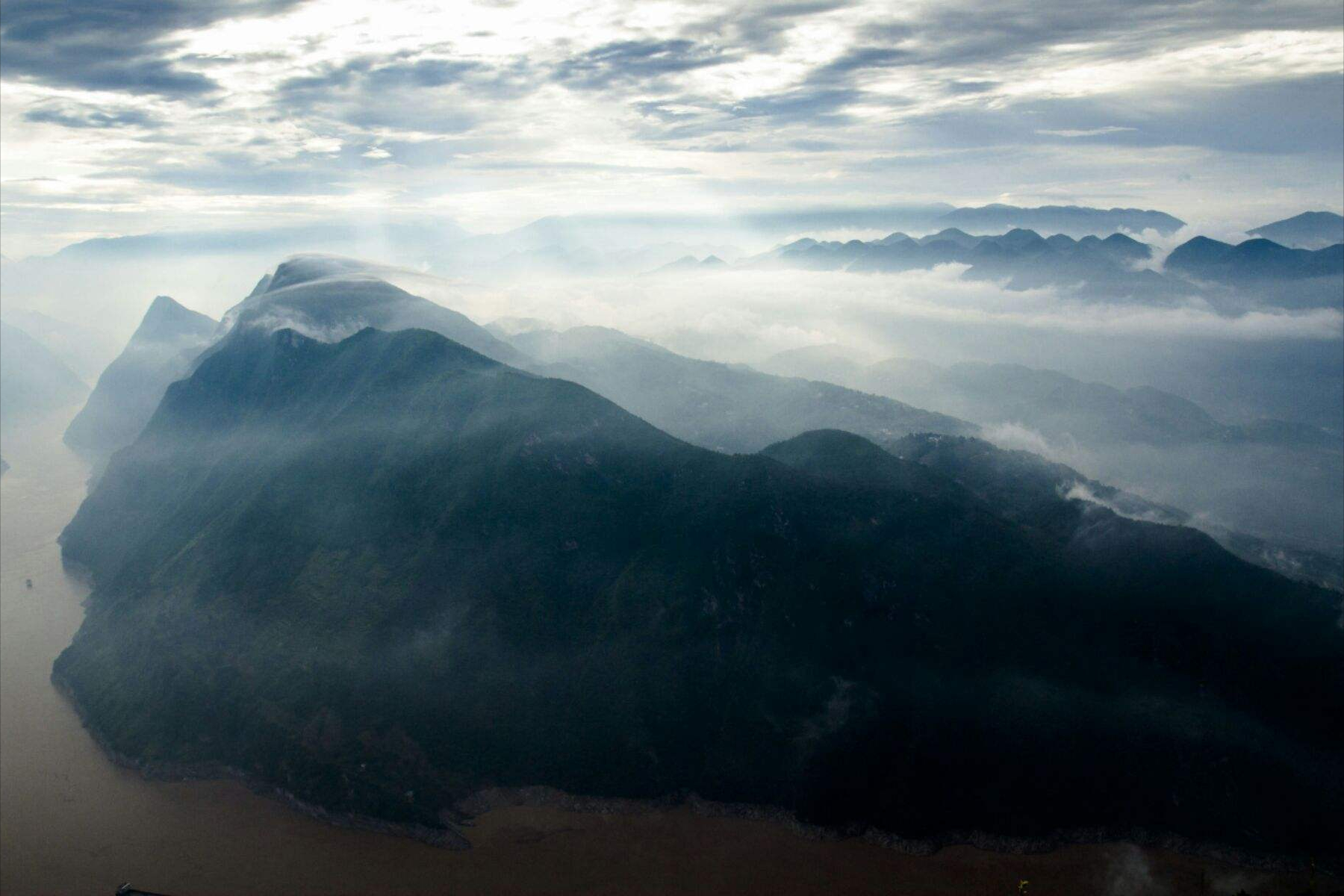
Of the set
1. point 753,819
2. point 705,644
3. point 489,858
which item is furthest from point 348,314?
point 753,819

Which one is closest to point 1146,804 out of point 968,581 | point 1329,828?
point 1329,828

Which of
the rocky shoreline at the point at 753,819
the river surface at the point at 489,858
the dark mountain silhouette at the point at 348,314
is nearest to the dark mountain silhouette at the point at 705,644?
the rocky shoreline at the point at 753,819

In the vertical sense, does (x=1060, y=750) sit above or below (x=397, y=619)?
below

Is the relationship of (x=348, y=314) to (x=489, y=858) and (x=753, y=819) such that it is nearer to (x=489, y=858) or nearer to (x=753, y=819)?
(x=489, y=858)

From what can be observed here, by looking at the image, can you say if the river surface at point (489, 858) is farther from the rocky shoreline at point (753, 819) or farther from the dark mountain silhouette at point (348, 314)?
the dark mountain silhouette at point (348, 314)

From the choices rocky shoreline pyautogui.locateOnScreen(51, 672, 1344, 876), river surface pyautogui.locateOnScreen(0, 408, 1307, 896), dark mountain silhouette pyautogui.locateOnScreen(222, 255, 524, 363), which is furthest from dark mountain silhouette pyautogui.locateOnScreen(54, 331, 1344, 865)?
dark mountain silhouette pyautogui.locateOnScreen(222, 255, 524, 363)

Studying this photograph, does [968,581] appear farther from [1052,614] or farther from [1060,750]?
[1060,750]
